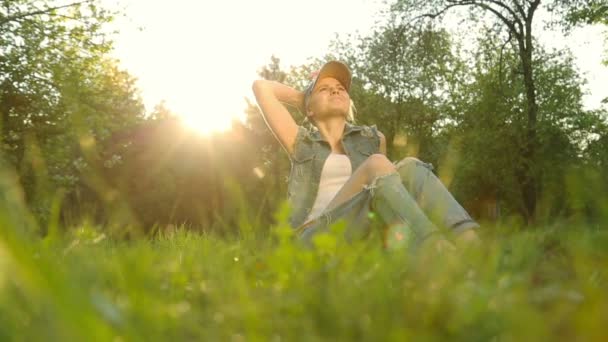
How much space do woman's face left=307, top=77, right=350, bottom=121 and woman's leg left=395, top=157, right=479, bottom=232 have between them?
158 cm

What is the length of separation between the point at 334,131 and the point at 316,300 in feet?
14.5

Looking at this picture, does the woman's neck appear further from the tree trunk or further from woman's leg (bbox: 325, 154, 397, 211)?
the tree trunk

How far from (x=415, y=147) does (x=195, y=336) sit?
26538mm

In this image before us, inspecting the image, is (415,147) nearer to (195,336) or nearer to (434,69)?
(434,69)

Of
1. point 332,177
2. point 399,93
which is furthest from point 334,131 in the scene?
point 399,93

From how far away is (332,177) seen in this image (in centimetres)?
512

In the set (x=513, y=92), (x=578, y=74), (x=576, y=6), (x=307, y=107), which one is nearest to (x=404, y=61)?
(x=513, y=92)

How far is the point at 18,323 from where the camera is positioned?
3.07 feet

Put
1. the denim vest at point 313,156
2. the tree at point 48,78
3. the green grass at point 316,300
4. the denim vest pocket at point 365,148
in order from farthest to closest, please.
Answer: the tree at point 48,78, the denim vest pocket at point 365,148, the denim vest at point 313,156, the green grass at point 316,300

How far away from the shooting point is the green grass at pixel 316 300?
29.3 inches

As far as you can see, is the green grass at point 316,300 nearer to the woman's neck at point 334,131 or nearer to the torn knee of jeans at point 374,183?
the torn knee of jeans at point 374,183

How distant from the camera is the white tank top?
4.88 meters

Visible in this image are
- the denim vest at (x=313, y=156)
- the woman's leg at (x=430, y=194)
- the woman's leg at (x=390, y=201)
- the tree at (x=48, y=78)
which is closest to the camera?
the woman's leg at (x=390, y=201)

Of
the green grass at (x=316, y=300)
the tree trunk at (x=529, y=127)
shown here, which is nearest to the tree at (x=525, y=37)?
the tree trunk at (x=529, y=127)
